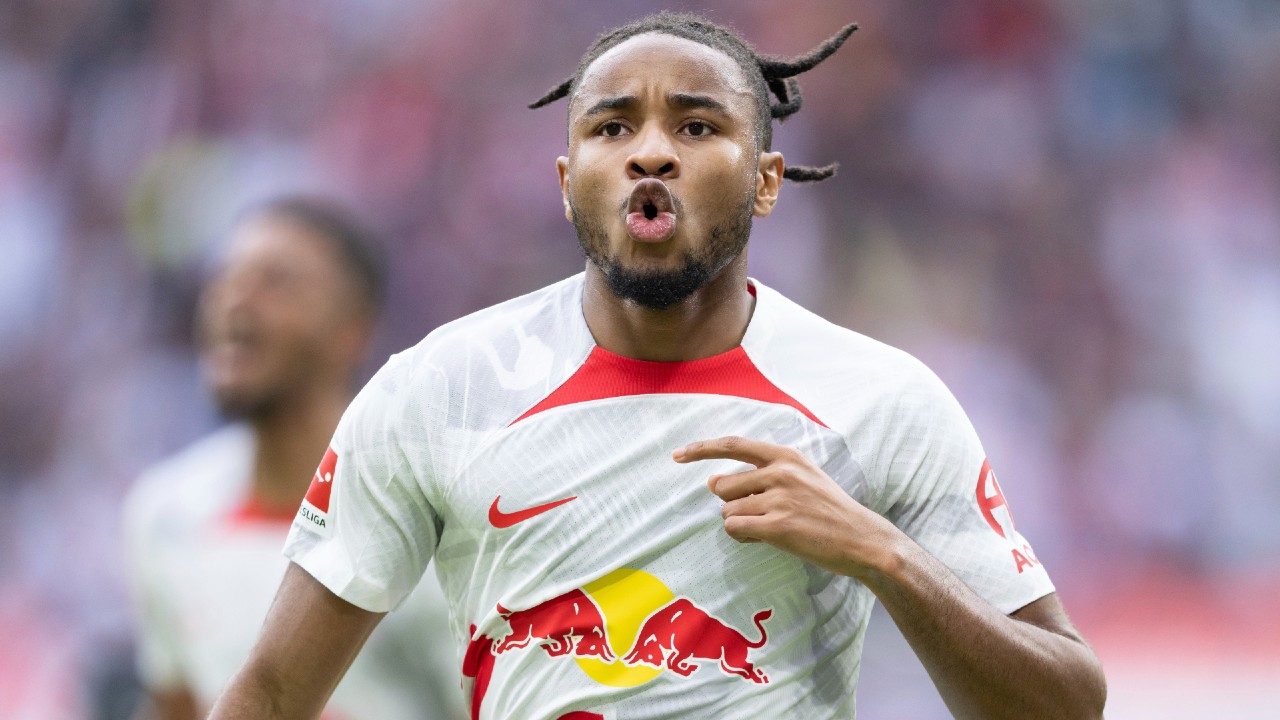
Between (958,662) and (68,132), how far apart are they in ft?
23.9

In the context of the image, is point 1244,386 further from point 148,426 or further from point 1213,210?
point 148,426

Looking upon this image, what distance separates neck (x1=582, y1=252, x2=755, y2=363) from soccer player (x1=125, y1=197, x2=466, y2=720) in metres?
1.89

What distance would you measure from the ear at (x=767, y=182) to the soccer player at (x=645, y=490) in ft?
0.50

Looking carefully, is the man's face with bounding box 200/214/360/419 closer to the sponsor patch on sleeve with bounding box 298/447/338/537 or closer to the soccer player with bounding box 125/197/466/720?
the soccer player with bounding box 125/197/466/720

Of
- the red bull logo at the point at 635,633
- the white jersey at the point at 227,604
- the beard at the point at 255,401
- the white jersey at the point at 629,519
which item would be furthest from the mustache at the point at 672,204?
the beard at the point at 255,401

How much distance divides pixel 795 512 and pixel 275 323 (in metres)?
3.01

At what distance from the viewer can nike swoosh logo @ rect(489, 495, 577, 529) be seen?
98.7 inches

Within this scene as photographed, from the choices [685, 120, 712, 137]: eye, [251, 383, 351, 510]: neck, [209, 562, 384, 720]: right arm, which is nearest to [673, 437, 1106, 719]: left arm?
[685, 120, 712, 137]: eye

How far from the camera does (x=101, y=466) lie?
758 cm

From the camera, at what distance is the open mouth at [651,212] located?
244cm

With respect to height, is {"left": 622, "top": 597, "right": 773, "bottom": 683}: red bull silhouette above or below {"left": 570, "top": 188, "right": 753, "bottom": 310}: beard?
below

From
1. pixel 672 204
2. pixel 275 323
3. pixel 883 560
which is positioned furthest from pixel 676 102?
pixel 275 323

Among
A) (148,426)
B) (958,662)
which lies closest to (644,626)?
(958,662)

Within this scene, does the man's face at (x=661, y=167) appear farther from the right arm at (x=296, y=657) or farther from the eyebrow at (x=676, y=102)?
the right arm at (x=296, y=657)
